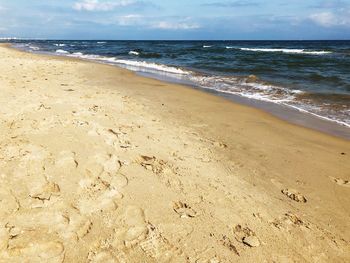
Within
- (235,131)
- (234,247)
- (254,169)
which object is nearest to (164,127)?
(235,131)

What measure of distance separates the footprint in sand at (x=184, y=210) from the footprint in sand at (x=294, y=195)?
1.13 meters

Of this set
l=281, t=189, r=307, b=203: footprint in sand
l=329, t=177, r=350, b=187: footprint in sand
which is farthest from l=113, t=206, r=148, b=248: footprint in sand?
l=329, t=177, r=350, b=187: footprint in sand

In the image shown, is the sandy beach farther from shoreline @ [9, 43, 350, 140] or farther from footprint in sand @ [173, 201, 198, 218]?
shoreline @ [9, 43, 350, 140]

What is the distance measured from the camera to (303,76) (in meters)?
14.2

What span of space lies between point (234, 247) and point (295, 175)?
1775 millimetres

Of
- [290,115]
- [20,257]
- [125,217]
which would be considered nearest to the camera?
[20,257]

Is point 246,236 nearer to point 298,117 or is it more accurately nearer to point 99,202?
point 99,202

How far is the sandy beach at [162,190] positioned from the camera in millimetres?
2713

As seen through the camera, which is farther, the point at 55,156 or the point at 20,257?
the point at 55,156

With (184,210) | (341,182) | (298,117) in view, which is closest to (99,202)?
(184,210)

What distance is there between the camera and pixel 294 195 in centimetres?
367

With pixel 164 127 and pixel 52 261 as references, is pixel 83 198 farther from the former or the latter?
pixel 164 127

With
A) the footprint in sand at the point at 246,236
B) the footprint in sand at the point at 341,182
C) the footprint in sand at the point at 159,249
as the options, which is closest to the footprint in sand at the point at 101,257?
the footprint in sand at the point at 159,249

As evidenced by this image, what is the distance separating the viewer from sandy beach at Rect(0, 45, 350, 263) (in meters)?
2.71
